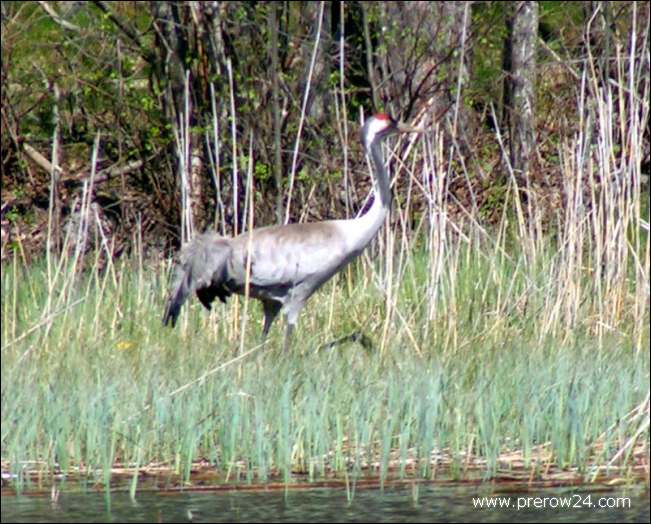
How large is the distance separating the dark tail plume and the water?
2186mm

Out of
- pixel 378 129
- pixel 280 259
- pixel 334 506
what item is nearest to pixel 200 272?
pixel 280 259

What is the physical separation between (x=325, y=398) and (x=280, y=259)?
2004 mm

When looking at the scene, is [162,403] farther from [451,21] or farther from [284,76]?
[451,21]

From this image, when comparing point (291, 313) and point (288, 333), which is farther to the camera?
point (291, 313)

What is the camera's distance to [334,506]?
4.16 m

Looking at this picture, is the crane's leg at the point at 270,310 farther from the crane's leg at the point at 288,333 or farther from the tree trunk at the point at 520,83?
the tree trunk at the point at 520,83

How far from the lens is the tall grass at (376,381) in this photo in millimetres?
4508

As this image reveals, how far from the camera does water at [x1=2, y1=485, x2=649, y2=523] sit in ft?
13.2

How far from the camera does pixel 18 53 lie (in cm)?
1012

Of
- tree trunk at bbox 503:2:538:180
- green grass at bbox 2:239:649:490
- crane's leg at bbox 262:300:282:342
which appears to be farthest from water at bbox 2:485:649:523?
tree trunk at bbox 503:2:538:180

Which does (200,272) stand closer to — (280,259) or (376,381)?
(280,259)

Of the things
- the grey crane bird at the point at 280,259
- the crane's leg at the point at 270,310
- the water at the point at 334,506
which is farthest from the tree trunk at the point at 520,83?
the water at the point at 334,506

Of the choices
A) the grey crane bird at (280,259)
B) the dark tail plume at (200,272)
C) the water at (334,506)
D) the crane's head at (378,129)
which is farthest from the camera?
the crane's head at (378,129)

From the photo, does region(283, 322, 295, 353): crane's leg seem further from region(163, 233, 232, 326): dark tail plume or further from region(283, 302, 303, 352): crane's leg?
region(163, 233, 232, 326): dark tail plume
